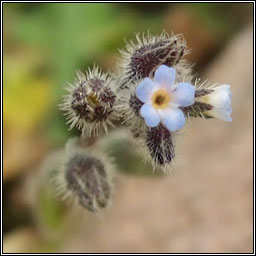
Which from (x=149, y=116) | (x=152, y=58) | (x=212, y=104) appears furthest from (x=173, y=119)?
(x=152, y=58)

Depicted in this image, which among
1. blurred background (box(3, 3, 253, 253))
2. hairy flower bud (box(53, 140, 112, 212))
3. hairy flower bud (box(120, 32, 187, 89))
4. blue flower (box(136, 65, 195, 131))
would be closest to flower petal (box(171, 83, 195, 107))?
blue flower (box(136, 65, 195, 131))

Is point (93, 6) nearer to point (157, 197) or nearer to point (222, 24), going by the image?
point (222, 24)

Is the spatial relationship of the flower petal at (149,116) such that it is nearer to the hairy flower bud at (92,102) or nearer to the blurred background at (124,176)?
the hairy flower bud at (92,102)

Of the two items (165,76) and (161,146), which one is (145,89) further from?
(161,146)

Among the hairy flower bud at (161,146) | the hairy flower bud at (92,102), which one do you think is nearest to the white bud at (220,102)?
the hairy flower bud at (161,146)

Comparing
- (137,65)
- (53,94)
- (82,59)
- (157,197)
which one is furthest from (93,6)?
(137,65)

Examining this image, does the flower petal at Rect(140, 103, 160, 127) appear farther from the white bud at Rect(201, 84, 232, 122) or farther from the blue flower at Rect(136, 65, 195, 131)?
the white bud at Rect(201, 84, 232, 122)
